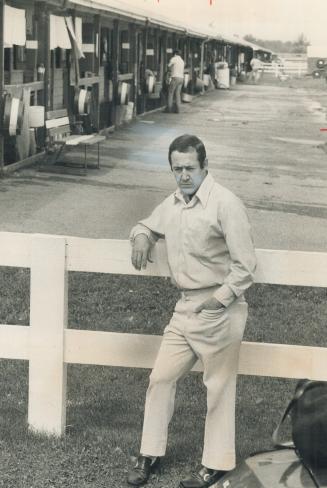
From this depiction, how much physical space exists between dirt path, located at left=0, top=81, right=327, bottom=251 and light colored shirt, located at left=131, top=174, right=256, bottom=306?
5451 mm

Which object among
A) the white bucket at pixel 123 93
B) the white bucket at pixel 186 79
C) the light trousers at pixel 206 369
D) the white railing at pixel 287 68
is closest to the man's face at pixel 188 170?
the light trousers at pixel 206 369

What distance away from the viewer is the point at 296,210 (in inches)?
487

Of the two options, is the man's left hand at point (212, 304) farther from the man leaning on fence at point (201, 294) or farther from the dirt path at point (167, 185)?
the dirt path at point (167, 185)

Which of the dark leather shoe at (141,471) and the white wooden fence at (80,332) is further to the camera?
the white wooden fence at (80,332)

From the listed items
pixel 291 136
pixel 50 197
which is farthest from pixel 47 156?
pixel 291 136

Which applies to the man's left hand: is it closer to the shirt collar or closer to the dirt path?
the shirt collar

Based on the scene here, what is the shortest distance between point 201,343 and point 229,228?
55 cm

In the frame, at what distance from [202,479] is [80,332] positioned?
0.98 m

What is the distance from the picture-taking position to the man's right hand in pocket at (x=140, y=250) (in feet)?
14.5

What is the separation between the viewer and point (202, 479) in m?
4.36

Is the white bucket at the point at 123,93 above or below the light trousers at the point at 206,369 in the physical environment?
above

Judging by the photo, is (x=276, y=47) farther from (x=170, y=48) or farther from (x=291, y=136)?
(x=291, y=136)

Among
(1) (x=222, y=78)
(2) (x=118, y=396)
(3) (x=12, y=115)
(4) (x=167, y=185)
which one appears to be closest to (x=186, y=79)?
(1) (x=222, y=78)

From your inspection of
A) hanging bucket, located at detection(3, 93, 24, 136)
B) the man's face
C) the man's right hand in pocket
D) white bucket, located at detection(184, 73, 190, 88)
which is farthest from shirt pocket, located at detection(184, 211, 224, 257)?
white bucket, located at detection(184, 73, 190, 88)
